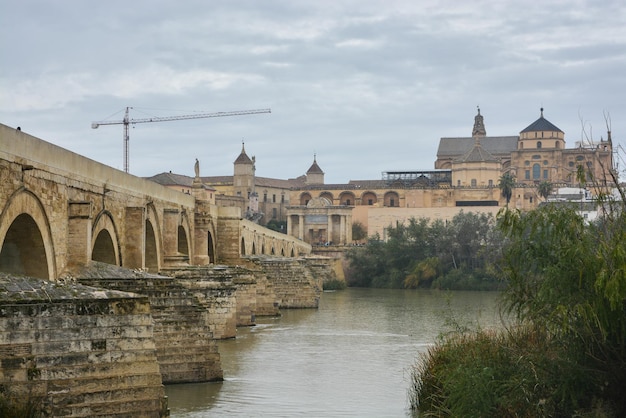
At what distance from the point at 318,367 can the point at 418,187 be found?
258 feet

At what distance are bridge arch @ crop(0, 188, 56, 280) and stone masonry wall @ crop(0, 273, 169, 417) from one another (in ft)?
17.4

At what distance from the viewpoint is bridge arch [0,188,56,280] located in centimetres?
1608

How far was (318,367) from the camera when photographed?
20.7 metres

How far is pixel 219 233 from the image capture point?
3491 centimetres

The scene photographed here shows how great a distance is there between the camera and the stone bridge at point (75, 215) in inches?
606

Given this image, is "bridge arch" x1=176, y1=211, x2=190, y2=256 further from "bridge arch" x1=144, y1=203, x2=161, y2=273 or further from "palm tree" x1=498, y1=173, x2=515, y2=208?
"palm tree" x1=498, y1=173, x2=515, y2=208

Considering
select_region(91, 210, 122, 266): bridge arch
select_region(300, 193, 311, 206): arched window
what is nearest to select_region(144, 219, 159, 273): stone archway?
select_region(91, 210, 122, 266): bridge arch

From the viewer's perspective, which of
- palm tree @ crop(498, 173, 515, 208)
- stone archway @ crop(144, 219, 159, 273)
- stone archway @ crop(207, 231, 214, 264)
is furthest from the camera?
palm tree @ crop(498, 173, 515, 208)

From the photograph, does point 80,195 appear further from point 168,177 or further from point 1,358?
point 168,177

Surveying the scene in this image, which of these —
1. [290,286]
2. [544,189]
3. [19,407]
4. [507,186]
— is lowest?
[19,407]

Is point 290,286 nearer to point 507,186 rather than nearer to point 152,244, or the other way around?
point 152,244

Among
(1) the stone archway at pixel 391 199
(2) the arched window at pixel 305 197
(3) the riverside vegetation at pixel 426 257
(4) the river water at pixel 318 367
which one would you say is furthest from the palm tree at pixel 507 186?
(4) the river water at pixel 318 367

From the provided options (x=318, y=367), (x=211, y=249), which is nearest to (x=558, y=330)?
(x=318, y=367)

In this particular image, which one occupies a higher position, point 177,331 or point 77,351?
point 77,351
